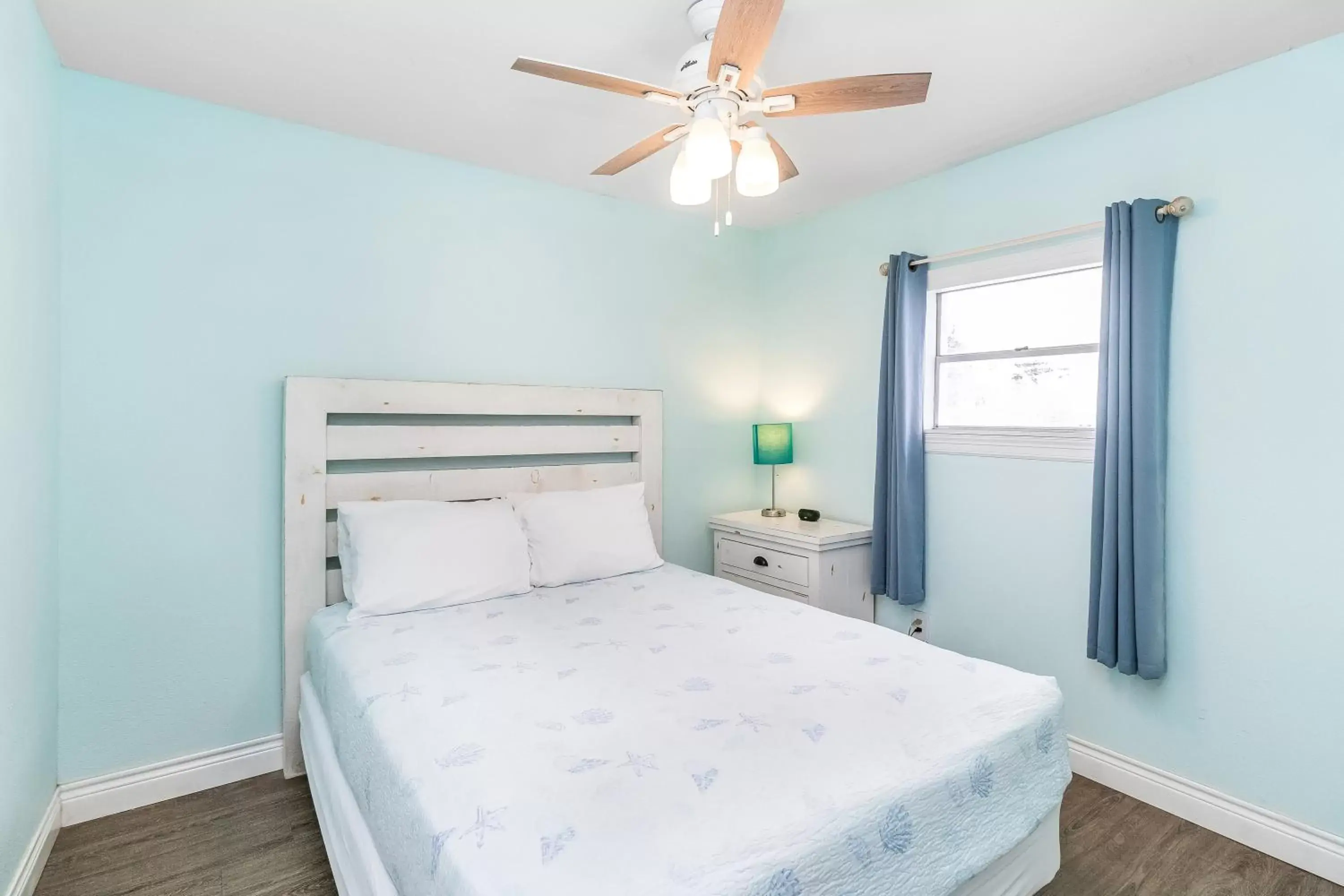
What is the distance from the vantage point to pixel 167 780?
229 centimetres

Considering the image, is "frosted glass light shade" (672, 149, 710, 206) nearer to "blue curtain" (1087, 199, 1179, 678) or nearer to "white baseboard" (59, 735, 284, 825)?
"blue curtain" (1087, 199, 1179, 678)

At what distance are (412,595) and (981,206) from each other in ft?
8.89

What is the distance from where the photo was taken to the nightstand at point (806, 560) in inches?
121

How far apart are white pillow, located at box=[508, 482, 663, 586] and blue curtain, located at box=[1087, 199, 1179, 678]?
169 cm

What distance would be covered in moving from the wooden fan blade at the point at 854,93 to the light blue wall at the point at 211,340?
1.65m

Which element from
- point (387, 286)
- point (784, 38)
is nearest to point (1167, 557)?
point (784, 38)

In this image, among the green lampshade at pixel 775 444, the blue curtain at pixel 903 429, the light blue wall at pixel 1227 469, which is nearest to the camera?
the light blue wall at pixel 1227 469

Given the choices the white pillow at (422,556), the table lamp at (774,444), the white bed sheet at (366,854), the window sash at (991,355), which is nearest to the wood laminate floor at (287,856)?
the white bed sheet at (366,854)

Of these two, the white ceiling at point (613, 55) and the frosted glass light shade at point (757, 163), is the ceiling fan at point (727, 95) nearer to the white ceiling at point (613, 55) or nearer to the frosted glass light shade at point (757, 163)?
the frosted glass light shade at point (757, 163)

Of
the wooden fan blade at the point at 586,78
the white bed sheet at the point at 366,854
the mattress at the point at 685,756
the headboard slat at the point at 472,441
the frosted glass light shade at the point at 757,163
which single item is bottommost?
the white bed sheet at the point at 366,854

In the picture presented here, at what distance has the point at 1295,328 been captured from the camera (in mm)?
2016

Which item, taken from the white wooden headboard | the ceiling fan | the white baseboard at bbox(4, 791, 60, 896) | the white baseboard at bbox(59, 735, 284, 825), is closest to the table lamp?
the white wooden headboard

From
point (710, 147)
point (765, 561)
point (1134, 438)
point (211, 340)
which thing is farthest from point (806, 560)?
point (211, 340)

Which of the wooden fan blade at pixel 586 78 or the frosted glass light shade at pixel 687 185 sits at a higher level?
the wooden fan blade at pixel 586 78
